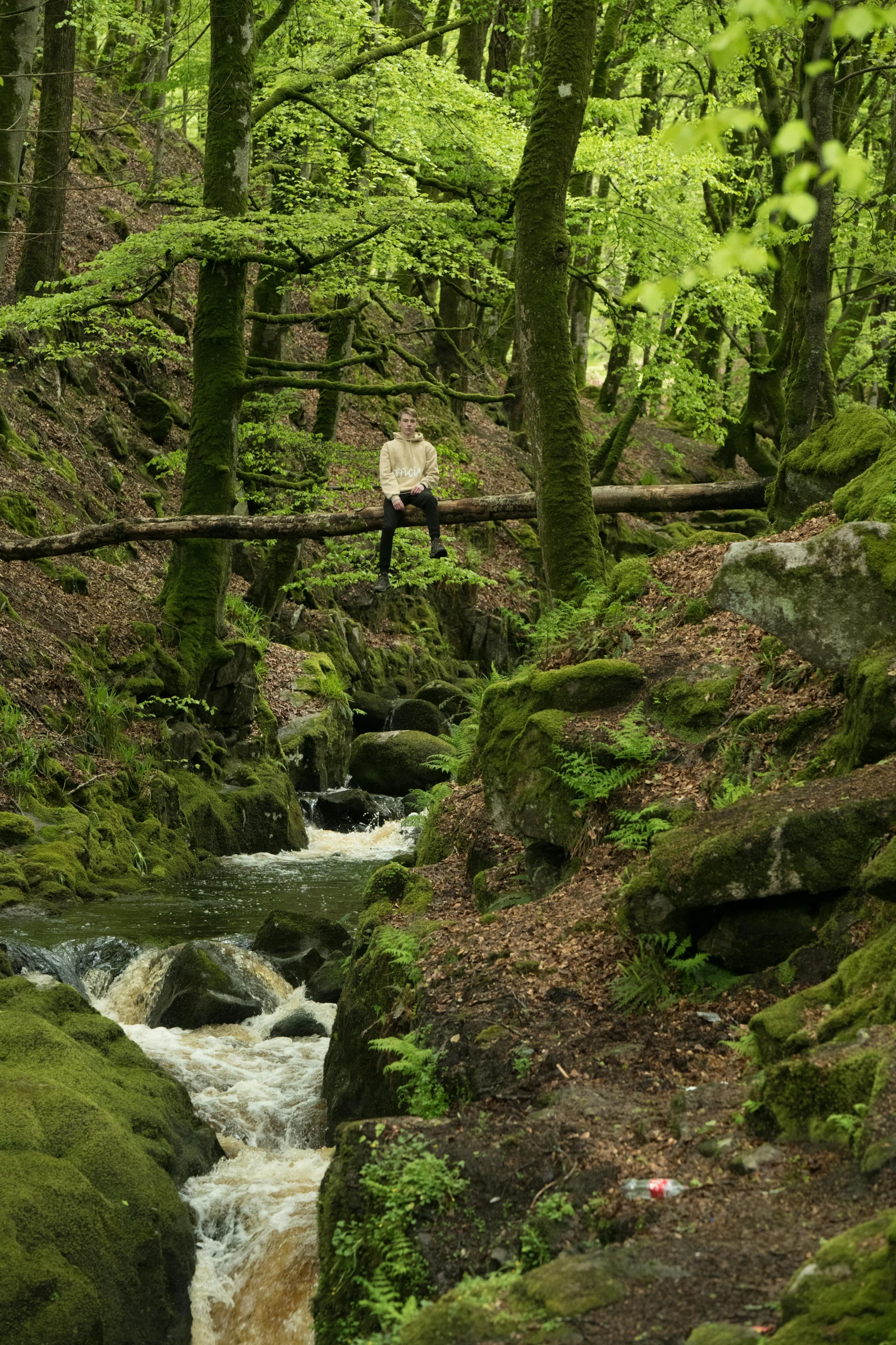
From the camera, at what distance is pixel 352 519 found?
1183 cm

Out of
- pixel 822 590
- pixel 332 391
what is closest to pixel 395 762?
pixel 332 391

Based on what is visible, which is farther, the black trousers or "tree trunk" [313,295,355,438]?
"tree trunk" [313,295,355,438]

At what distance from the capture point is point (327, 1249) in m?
4.72

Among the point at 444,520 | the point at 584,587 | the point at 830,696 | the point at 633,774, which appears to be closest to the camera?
the point at 830,696

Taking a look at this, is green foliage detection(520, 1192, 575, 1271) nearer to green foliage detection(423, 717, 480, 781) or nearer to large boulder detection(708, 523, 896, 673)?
large boulder detection(708, 523, 896, 673)

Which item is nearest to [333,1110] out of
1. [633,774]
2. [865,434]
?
[633,774]

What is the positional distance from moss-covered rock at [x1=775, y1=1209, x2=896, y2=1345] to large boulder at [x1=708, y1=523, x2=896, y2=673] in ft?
11.6

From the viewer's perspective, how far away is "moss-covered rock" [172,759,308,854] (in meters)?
13.9

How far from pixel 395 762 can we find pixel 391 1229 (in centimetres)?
1322

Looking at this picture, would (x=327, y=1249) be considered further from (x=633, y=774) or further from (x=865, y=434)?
(x=865, y=434)

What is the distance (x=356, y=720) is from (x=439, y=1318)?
1636 cm

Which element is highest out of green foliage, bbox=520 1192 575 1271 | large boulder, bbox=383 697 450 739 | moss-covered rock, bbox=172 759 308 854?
green foliage, bbox=520 1192 575 1271

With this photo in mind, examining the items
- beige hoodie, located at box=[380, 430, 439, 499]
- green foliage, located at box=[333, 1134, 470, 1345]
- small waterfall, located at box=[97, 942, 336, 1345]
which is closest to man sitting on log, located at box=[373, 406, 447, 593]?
beige hoodie, located at box=[380, 430, 439, 499]

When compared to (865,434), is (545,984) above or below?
below
